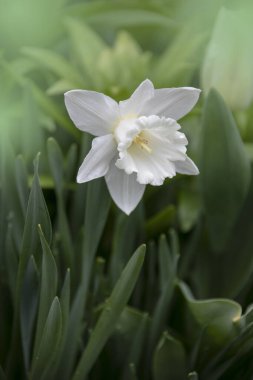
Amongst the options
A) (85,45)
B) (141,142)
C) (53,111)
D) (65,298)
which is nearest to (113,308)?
(65,298)

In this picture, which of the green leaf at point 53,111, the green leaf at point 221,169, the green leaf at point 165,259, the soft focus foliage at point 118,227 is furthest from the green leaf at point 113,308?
the green leaf at point 53,111

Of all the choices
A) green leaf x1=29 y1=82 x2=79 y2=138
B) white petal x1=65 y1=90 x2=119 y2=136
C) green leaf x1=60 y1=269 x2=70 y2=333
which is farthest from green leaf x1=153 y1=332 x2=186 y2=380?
green leaf x1=29 y1=82 x2=79 y2=138

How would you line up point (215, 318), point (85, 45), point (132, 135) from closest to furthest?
1. point (132, 135)
2. point (215, 318)
3. point (85, 45)

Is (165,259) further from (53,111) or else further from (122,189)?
(53,111)

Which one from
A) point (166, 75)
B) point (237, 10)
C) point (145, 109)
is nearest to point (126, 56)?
point (166, 75)

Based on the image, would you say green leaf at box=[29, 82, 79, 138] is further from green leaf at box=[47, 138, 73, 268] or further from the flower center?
the flower center

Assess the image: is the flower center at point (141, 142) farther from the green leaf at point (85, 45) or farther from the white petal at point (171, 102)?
the green leaf at point (85, 45)
